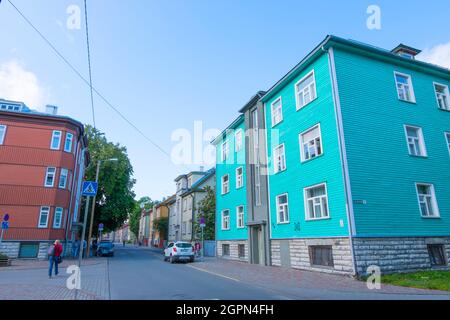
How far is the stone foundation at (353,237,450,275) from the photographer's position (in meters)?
13.2

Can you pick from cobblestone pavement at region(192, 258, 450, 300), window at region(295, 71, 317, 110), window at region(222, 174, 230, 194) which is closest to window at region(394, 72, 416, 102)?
window at region(295, 71, 317, 110)

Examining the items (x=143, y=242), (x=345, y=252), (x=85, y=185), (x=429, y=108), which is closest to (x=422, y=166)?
(x=429, y=108)

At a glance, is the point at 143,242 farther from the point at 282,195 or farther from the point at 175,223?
the point at 282,195

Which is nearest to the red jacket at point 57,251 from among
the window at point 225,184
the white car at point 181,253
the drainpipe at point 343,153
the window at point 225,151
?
the white car at point 181,253

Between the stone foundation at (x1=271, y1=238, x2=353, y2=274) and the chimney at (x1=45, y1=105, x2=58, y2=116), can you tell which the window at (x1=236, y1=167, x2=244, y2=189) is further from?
the chimney at (x1=45, y1=105, x2=58, y2=116)

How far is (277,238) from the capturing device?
19.2 metres

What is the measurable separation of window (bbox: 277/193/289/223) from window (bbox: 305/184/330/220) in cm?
224

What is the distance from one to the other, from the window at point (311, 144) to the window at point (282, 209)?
3.15 m

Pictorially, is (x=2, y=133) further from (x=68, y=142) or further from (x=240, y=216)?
(x=240, y=216)

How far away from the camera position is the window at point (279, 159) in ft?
65.0

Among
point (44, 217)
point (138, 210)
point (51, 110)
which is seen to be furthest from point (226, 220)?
point (138, 210)

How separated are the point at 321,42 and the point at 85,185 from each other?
45.7 feet

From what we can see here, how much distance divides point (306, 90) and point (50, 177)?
74.2 feet

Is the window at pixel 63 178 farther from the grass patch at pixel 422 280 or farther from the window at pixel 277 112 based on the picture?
the grass patch at pixel 422 280
